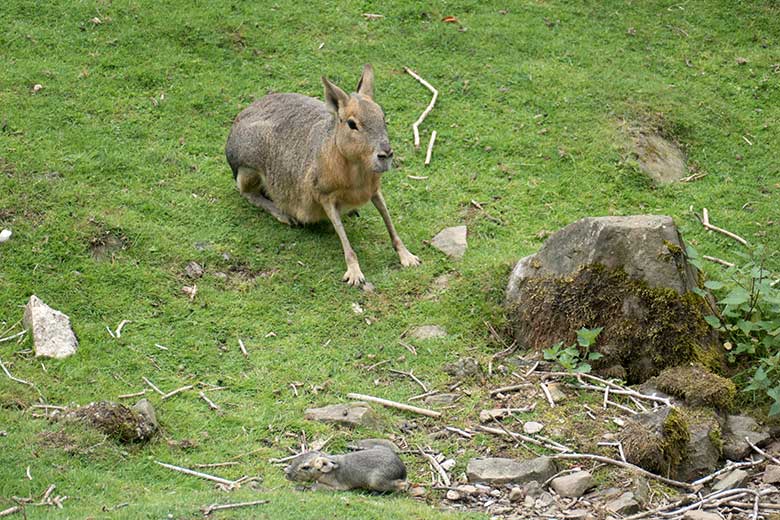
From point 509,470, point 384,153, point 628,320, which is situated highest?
point 384,153

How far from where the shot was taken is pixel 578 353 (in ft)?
21.4

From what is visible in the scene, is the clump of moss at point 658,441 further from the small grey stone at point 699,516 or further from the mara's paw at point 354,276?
the mara's paw at point 354,276

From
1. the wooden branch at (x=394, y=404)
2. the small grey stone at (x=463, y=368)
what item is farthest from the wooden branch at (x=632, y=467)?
the small grey stone at (x=463, y=368)

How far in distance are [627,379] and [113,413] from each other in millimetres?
3100

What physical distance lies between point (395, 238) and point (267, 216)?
1207mm

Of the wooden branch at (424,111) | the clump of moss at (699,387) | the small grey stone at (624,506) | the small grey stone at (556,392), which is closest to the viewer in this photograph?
the small grey stone at (624,506)

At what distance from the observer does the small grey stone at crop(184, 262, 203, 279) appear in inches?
304

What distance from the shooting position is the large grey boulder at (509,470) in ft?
17.6

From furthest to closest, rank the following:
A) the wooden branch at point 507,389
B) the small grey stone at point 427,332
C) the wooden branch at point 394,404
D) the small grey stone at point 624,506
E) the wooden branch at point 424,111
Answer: the wooden branch at point 424,111
the small grey stone at point 427,332
the wooden branch at point 507,389
the wooden branch at point 394,404
the small grey stone at point 624,506

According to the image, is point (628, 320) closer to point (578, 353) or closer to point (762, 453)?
point (578, 353)

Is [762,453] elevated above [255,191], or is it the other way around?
[762,453]

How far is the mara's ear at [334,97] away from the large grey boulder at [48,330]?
2557mm

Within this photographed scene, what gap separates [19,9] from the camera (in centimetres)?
1076

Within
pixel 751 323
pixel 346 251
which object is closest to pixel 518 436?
pixel 751 323
